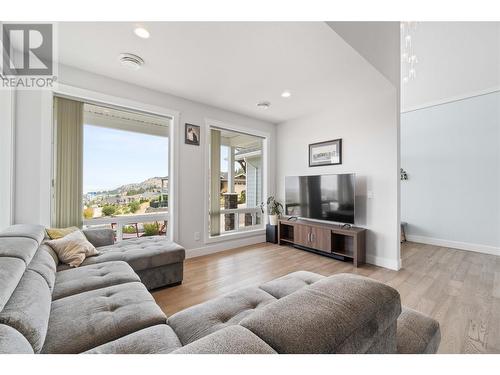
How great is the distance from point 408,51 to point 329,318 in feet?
15.0

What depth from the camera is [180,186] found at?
3312 mm

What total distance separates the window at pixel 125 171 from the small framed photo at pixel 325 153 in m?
2.52

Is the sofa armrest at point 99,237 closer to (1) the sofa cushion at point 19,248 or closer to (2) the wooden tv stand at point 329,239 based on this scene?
(1) the sofa cushion at point 19,248

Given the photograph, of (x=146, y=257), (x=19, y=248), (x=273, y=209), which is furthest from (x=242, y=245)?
(x=19, y=248)

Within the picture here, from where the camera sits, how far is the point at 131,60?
2262mm

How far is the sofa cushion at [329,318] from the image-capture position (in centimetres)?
58

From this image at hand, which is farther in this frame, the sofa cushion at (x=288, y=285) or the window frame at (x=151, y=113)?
the window frame at (x=151, y=113)

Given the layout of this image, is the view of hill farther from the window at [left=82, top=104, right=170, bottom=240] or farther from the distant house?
the distant house

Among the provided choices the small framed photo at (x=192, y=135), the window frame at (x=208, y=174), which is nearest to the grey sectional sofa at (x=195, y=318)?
the window frame at (x=208, y=174)

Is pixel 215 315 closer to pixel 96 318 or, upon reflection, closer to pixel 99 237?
pixel 96 318

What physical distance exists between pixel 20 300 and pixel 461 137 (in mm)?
5702

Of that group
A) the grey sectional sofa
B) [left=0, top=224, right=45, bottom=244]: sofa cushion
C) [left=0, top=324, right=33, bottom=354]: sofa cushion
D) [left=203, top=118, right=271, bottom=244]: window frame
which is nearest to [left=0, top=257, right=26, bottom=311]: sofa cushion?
the grey sectional sofa

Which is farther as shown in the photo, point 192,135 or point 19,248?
point 192,135

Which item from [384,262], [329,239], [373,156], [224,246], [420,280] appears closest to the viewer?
[420,280]
